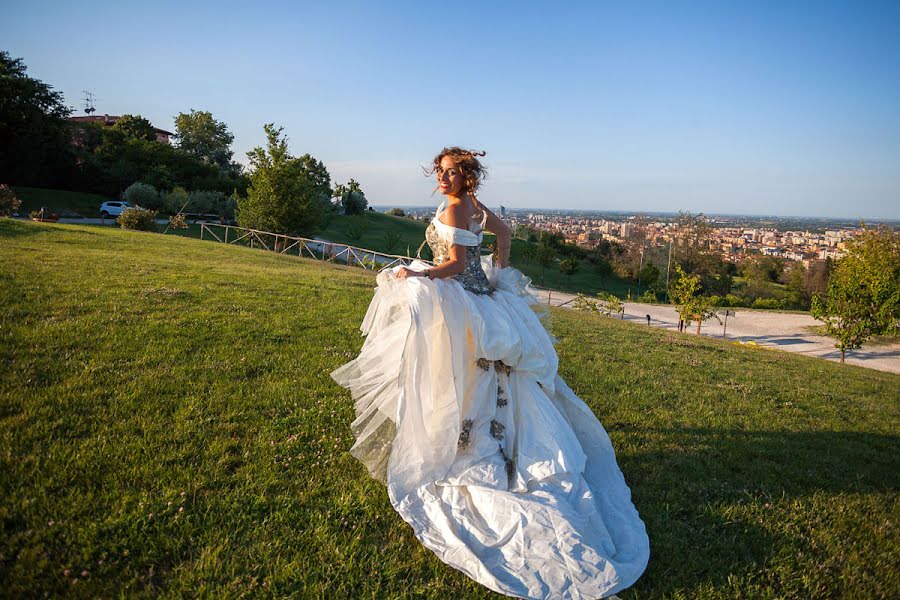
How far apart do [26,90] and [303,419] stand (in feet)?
177

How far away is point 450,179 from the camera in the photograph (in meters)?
4.52

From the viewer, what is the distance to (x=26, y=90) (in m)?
41.3

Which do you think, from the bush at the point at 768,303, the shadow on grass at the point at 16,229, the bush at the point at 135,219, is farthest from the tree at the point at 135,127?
the bush at the point at 768,303

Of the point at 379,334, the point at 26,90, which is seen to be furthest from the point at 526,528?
the point at 26,90

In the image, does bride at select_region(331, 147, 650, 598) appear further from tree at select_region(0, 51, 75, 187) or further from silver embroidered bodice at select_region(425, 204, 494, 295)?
tree at select_region(0, 51, 75, 187)

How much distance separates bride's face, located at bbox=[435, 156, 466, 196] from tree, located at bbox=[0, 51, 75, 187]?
52.3 meters

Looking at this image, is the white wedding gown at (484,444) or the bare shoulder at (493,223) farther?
the bare shoulder at (493,223)

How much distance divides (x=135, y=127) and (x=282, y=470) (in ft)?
214

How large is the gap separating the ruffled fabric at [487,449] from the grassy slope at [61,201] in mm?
42947

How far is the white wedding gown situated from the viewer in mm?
3363

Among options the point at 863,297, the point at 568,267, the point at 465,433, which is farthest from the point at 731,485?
the point at 568,267

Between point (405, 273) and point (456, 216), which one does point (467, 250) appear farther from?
point (405, 273)

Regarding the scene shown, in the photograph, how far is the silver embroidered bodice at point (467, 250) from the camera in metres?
4.43

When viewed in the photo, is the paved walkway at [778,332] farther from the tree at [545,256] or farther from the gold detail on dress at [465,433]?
the gold detail on dress at [465,433]
